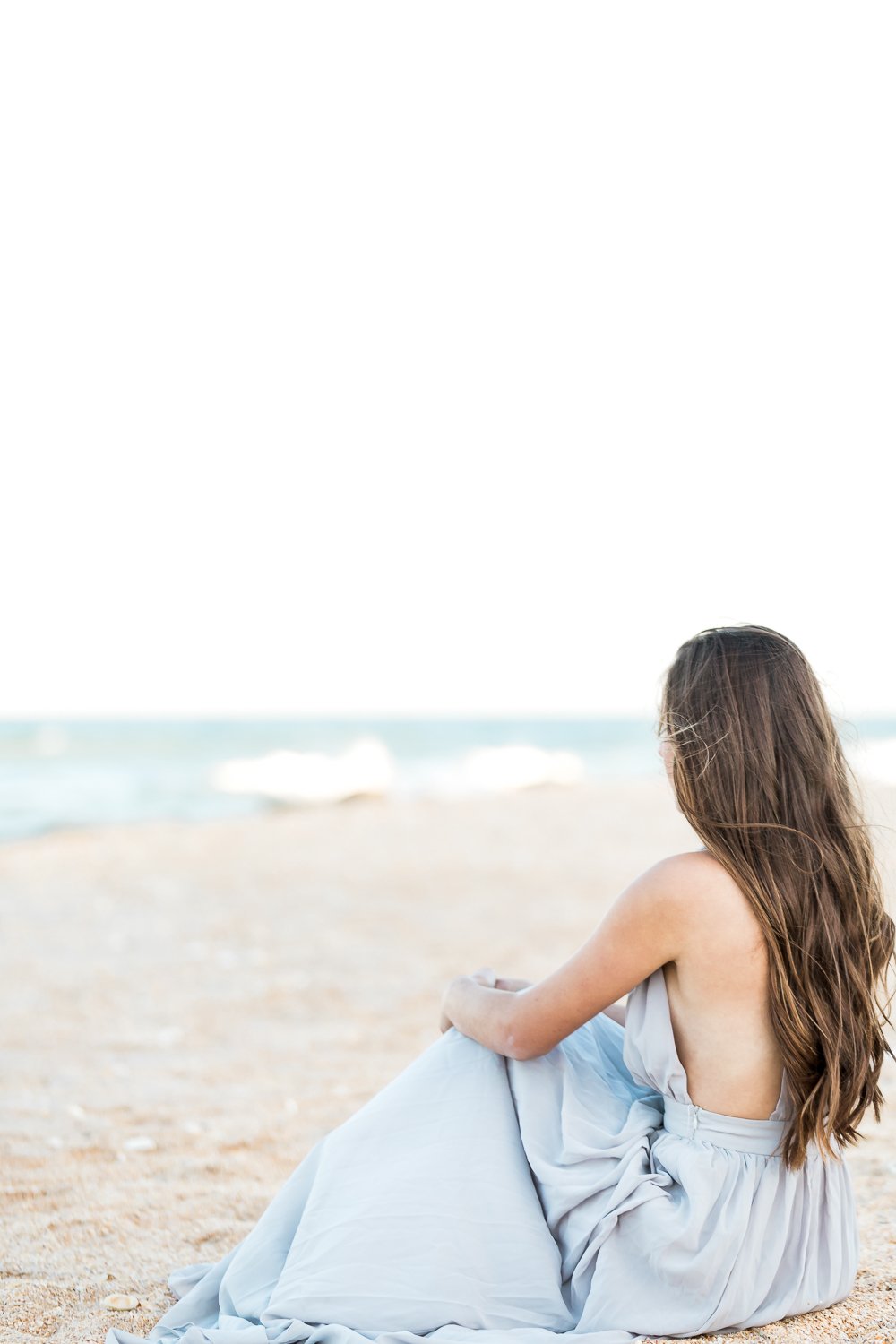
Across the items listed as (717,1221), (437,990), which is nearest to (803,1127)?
(717,1221)

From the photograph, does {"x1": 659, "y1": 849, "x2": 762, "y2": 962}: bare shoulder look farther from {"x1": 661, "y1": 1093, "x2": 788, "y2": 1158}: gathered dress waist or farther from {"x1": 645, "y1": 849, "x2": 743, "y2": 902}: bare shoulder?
{"x1": 661, "y1": 1093, "x2": 788, "y2": 1158}: gathered dress waist

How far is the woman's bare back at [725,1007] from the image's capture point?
7.15ft

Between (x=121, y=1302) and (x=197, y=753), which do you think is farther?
(x=197, y=753)

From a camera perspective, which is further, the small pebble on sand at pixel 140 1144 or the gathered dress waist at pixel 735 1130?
the small pebble on sand at pixel 140 1144

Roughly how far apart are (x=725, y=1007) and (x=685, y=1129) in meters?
0.28

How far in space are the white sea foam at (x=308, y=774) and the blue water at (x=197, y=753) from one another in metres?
0.53

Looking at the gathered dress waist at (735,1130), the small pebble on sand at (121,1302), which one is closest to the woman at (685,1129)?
the gathered dress waist at (735,1130)

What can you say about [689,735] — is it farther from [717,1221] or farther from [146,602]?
[146,602]

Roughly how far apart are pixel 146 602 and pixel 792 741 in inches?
1759

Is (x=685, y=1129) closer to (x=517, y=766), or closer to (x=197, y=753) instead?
(x=517, y=766)

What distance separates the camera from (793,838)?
2205mm

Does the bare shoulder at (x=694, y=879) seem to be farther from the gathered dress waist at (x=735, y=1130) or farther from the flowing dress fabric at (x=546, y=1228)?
the gathered dress waist at (x=735, y=1130)

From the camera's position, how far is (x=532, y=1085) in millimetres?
2418

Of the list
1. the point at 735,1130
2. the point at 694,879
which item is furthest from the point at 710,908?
the point at 735,1130
